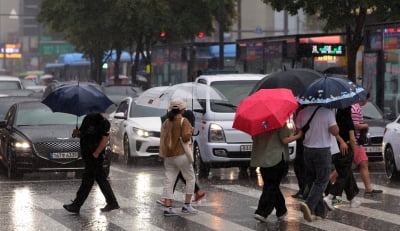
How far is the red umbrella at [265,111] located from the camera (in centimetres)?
1313

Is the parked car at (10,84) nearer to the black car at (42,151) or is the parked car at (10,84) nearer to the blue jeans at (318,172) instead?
the black car at (42,151)

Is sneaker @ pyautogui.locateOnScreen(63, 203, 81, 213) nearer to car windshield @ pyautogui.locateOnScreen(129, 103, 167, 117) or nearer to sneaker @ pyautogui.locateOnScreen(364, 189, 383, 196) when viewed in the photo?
sneaker @ pyautogui.locateOnScreen(364, 189, 383, 196)

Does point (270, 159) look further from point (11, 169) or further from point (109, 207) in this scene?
point (11, 169)

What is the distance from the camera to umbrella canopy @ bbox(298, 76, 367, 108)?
13414 millimetres

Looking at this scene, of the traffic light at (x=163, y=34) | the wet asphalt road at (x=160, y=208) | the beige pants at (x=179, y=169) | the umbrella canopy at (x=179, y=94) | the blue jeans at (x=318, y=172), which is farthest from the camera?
the traffic light at (x=163, y=34)

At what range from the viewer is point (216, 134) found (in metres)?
20.2

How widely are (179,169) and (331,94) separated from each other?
2360mm

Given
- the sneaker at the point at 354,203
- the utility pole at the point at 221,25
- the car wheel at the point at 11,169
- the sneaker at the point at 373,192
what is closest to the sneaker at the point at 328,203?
the sneaker at the point at 354,203

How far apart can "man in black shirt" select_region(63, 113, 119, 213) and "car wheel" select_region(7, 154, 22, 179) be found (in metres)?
5.20

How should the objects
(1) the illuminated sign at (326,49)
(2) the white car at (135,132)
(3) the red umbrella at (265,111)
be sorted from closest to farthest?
(3) the red umbrella at (265,111) < (2) the white car at (135,132) < (1) the illuminated sign at (326,49)

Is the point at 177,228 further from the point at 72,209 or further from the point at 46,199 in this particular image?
the point at 46,199

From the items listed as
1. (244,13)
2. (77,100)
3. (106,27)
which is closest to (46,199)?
(77,100)

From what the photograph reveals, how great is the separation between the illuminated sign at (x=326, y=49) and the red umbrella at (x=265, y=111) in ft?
75.1

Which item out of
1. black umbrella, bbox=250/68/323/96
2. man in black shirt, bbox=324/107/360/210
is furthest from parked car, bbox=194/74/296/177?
man in black shirt, bbox=324/107/360/210
